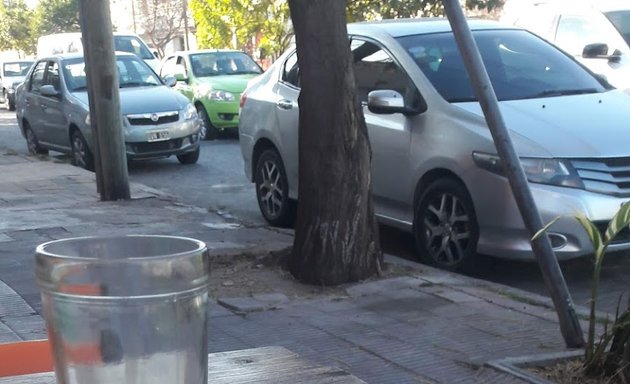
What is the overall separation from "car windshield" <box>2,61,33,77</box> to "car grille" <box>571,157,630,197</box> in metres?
31.7

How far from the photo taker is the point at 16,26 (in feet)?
185

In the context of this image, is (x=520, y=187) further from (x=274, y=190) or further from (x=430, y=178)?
(x=274, y=190)

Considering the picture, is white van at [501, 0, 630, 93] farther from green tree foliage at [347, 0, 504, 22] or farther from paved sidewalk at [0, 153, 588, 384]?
green tree foliage at [347, 0, 504, 22]

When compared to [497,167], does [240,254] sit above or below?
below

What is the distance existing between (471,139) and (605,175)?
92cm

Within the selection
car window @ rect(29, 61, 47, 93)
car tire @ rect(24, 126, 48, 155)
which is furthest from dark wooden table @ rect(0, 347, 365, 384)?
car tire @ rect(24, 126, 48, 155)

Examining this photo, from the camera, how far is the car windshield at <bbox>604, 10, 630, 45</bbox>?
1241cm

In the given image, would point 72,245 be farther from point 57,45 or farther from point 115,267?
point 57,45

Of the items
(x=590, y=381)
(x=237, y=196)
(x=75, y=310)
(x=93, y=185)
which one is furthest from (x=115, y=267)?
(x=93, y=185)

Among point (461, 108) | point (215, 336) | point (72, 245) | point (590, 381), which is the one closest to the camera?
point (72, 245)

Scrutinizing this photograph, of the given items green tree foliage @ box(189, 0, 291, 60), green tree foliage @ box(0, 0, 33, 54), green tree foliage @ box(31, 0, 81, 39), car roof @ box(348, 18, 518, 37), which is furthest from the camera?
green tree foliage @ box(0, 0, 33, 54)

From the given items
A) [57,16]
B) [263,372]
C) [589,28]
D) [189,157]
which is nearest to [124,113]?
[189,157]

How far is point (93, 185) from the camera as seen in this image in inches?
468

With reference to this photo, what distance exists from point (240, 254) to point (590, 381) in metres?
3.56
